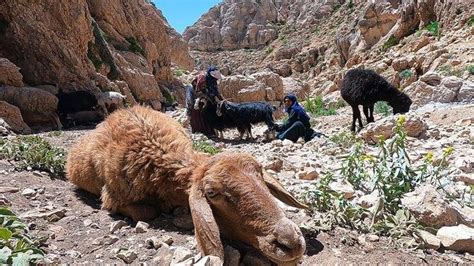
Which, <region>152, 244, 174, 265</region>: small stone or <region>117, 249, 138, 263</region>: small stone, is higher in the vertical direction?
<region>117, 249, 138, 263</region>: small stone

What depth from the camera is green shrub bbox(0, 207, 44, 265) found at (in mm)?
2092

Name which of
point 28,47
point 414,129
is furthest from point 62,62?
point 414,129

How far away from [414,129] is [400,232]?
433 cm

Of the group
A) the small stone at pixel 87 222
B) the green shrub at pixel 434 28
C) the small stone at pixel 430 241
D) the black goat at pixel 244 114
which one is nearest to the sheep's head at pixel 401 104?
the black goat at pixel 244 114

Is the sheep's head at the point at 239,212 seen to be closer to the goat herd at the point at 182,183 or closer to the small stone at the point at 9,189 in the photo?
the goat herd at the point at 182,183

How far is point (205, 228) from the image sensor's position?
2.32 m

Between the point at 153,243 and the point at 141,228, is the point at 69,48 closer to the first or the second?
the point at 141,228

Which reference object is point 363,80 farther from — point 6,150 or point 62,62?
point 62,62

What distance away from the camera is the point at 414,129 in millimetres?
6785

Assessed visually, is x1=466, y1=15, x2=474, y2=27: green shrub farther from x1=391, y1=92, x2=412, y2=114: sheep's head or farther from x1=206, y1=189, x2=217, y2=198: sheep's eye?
x1=206, y1=189, x2=217, y2=198: sheep's eye

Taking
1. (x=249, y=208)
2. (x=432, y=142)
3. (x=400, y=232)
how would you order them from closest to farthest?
(x=249, y=208), (x=400, y=232), (x=432, y=142)

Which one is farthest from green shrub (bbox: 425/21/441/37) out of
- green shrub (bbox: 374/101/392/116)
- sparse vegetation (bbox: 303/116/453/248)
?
sparse vegetation (bbox: 303/116/453/248)

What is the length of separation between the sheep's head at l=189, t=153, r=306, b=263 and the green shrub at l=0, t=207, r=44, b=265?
3.10 feet

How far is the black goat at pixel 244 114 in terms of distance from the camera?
9.17 m
